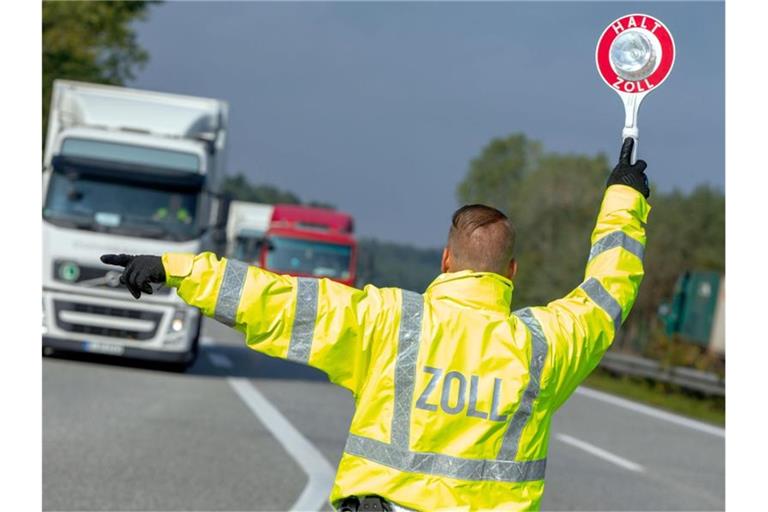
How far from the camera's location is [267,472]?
34.5 ft

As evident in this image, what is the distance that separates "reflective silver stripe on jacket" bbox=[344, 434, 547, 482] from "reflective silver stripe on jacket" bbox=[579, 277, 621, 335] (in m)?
0.50

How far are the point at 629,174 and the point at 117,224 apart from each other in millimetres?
14767

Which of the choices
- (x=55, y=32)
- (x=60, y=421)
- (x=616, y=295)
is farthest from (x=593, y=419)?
(x=55, y=32)

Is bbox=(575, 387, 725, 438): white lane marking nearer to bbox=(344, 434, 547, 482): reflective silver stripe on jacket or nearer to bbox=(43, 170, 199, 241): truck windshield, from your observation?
bbox=(43, 170, 199, 241): truck windshield

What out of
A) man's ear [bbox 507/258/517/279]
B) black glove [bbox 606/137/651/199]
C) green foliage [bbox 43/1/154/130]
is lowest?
man's ear [bbox 507/258/517/279]

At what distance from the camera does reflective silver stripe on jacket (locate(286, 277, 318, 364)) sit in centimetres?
366

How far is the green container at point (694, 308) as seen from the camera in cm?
3588

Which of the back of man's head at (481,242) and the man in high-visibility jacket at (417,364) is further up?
the back of man's head at (481,242)

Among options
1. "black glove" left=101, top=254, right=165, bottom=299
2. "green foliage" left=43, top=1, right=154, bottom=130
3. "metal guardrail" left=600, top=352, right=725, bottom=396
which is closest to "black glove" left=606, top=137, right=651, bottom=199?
"black glove" left=101, top=254, right=165, bottom=299

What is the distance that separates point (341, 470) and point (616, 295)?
89cm

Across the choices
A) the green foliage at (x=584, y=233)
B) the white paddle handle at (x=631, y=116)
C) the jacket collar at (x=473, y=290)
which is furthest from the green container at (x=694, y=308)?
the jacket collar at (x=473, y=290)

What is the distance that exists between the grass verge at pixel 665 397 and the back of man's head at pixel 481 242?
16.1m

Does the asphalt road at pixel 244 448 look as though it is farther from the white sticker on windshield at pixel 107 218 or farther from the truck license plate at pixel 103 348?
the white sticker on windshield at pixel 107 218

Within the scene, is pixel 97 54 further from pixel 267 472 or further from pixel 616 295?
pixel 616 295
